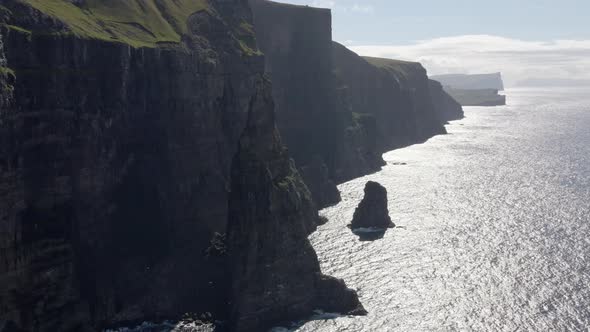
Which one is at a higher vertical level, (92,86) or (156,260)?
(92,86)

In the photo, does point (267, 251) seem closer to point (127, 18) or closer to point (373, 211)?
point (127, 18)

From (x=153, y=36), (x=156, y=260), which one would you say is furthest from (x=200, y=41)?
(x=156, y=260)

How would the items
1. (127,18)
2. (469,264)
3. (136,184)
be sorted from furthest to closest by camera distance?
(469,264) < (127,18) < (136,184)

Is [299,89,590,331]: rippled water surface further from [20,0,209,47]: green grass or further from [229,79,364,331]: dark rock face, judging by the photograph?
[20,0,209,47]: green grass

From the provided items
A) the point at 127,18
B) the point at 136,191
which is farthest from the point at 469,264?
the point at 127,18

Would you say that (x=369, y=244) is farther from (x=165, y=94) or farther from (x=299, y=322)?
(x=165, y=94)

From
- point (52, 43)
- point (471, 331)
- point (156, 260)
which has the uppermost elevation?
point (52, 43)
